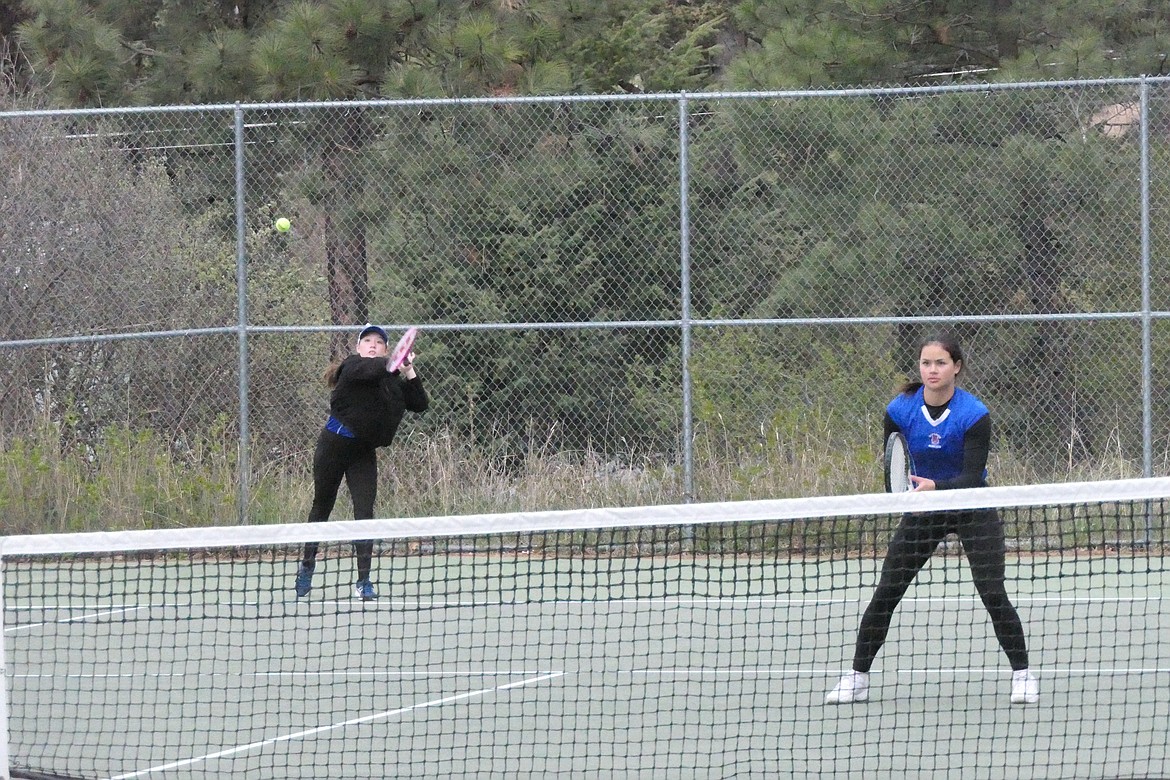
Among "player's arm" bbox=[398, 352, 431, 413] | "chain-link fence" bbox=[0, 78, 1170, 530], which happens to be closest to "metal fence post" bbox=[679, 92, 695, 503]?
"chain-link fence" bbox=[0, 78, 1170, 530]

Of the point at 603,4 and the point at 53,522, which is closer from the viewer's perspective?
the point at 53,522

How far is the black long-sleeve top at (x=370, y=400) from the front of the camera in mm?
9156

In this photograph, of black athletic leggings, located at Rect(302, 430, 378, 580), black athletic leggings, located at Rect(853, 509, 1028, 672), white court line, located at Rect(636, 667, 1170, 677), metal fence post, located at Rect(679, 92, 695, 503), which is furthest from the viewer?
metal fence post, located at Rect(679, 92, 695, 503)

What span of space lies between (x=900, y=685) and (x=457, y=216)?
613 cm

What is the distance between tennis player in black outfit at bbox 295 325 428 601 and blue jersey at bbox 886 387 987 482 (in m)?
3.38

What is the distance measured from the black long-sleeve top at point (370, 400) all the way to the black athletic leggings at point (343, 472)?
0.12m

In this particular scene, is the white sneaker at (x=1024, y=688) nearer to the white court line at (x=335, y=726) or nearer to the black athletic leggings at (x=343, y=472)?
the white court line at (x=335, y=726)

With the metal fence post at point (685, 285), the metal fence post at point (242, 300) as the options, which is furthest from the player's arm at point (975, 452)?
the metal fence post at point (242, 300)

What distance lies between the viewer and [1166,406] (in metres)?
10.9

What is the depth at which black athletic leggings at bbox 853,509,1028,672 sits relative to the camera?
6129 mm

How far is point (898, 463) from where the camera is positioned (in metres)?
6.30

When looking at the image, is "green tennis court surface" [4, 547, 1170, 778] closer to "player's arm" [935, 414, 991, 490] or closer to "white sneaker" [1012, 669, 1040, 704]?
"white sneaker" [1012, 669, 1040, 704]

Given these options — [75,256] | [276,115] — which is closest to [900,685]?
[75,256]

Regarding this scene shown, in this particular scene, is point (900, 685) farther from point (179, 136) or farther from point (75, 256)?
point (179, 136)
